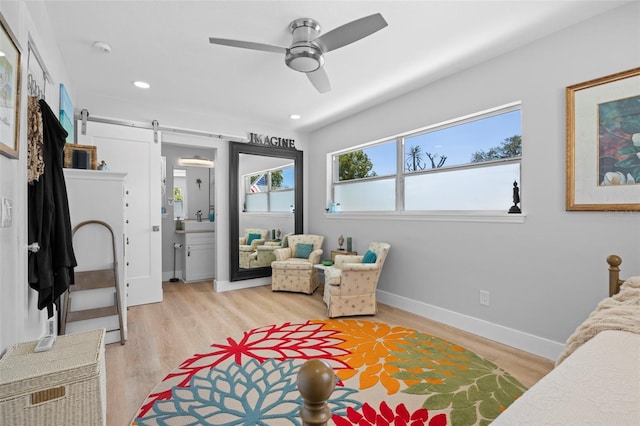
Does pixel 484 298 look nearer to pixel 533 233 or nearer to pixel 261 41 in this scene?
pixel 533 233

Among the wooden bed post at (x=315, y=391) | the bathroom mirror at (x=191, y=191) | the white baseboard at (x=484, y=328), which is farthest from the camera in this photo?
the bathroom mirror at (x=191, y=191)

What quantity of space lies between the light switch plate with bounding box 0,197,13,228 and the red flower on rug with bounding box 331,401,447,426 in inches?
73.4

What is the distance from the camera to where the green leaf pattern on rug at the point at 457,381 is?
73.5 inches

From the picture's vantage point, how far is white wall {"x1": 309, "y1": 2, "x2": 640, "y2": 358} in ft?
7.38

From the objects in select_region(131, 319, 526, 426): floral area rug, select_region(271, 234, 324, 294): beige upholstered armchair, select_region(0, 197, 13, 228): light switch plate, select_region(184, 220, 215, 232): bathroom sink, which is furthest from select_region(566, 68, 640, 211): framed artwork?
select_region(184, 220, 215, 232): bathroom sink

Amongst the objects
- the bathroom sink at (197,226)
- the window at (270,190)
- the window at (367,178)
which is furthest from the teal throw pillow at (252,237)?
the window at (367,178)

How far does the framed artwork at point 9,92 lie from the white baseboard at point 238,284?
11.3 ft

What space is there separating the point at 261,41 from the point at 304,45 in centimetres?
50

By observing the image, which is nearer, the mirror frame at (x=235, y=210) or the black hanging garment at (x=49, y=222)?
the black hanging garment at (x=49, y=222)

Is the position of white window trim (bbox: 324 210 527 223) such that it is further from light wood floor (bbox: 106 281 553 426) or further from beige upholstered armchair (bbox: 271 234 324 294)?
light wood floor (bbox: 106 281 553 426)

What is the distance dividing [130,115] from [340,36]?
3.12 m

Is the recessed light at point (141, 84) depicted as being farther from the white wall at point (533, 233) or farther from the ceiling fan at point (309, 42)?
the white wall at point (533, 233)

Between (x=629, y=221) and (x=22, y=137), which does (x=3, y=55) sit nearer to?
(x=22, y=137)

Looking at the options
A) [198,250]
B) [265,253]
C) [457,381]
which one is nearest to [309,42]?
[457,381]
